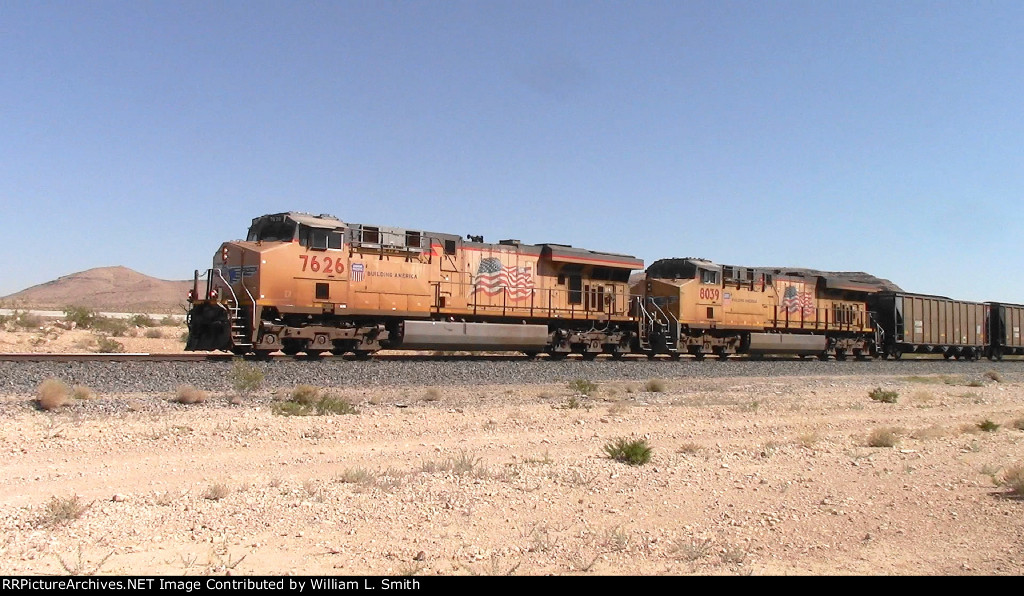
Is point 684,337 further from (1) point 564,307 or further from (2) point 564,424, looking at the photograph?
(2) point 564,424

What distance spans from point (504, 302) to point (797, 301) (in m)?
14.1

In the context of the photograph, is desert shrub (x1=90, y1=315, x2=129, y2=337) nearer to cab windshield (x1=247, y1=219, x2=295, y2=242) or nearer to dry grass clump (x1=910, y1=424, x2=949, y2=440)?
cab windshield (x1=247, y1=219, x2=295, y2=242)

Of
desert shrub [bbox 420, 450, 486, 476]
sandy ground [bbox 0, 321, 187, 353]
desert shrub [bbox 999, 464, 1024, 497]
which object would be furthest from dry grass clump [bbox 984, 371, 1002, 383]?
sandy ground [bbox 0, 321, 187, 353]

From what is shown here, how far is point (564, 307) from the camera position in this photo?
22953 millimetres

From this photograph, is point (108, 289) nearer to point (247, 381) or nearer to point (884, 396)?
point (247, 381)

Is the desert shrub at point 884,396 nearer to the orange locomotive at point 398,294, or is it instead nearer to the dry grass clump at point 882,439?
the dry grass clump at point 882,439

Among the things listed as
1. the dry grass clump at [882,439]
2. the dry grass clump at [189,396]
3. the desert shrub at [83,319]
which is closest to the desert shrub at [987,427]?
the dry grass clump at [882,439]

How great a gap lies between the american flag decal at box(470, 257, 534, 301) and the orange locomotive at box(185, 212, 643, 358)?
3cm

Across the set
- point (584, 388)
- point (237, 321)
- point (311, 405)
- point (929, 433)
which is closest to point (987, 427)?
point (929, 433)

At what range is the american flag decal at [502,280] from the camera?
2139 centimetres

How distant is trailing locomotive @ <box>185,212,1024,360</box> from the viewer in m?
17.6

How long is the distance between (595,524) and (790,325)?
83.1 ft

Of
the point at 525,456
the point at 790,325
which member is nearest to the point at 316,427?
the point at 525,456

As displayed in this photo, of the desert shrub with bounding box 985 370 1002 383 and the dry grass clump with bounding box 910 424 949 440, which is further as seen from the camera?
the desert shrub with bounding box 985 370 1002 383
